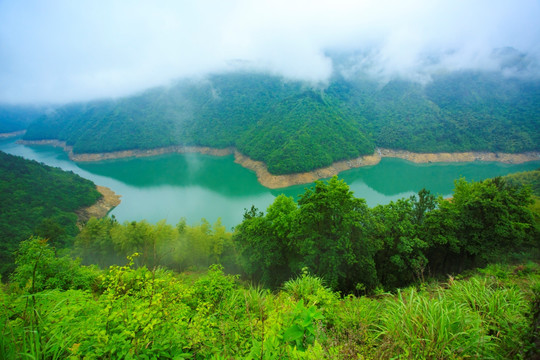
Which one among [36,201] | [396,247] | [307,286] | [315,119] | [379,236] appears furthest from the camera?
[315,119]

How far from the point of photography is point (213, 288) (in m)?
4.59

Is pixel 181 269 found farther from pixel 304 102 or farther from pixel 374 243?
pixel 304 102

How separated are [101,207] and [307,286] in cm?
3652

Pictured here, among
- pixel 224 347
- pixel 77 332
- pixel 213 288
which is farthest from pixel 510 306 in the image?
pixel 77 332

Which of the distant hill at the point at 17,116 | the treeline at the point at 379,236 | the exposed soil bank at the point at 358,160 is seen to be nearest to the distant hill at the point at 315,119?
the exposed soil bank at the point at 358,160

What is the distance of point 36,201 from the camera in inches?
1112

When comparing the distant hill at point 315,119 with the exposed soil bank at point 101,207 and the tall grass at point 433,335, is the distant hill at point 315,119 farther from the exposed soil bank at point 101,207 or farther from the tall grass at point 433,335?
the tall grass at point 433,335

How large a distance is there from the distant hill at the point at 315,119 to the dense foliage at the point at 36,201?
27.2 metres

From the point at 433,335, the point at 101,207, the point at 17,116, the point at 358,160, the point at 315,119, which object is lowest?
the point at 101,207

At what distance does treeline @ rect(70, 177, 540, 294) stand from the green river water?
569 inches

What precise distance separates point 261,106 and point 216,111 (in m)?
15.7

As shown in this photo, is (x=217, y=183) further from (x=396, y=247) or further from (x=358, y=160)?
(x=396, y=247)

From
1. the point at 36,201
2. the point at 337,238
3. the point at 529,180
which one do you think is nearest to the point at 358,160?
the point at 529,180

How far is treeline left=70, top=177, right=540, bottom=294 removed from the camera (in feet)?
30.7
